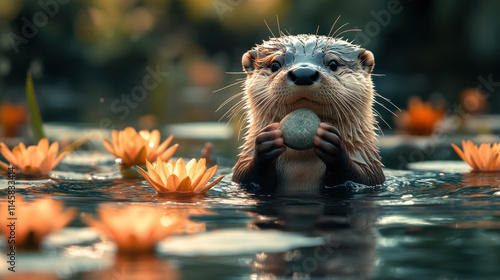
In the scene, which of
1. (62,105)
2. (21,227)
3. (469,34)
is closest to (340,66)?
(21,227)

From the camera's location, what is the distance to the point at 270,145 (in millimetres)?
3752

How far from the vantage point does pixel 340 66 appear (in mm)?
4277

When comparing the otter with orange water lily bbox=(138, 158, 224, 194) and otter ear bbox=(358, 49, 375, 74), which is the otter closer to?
otter ear bbox=(358, 49, 375, 74)

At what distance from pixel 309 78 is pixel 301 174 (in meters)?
0.66

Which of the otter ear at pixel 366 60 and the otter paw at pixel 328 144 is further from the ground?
the otter ear at pixel 366 60

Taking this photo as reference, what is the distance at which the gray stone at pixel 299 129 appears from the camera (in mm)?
3770

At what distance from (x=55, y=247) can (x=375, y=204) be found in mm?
1787

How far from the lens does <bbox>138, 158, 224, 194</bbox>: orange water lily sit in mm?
3746

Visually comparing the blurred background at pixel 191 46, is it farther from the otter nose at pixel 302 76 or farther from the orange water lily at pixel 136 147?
the otter nose at pixel 302 76

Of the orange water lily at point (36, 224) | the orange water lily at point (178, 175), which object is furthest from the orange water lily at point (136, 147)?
the orange water lily at point (36, 224)

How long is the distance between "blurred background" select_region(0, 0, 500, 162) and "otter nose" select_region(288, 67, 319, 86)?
5274mm

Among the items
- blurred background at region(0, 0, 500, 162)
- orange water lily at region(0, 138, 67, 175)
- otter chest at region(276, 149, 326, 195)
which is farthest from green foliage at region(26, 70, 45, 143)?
blurred background at region(0, 0, 500, 162)

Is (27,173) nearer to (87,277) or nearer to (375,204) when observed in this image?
(375,204)

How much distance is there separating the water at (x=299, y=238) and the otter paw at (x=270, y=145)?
25cm
